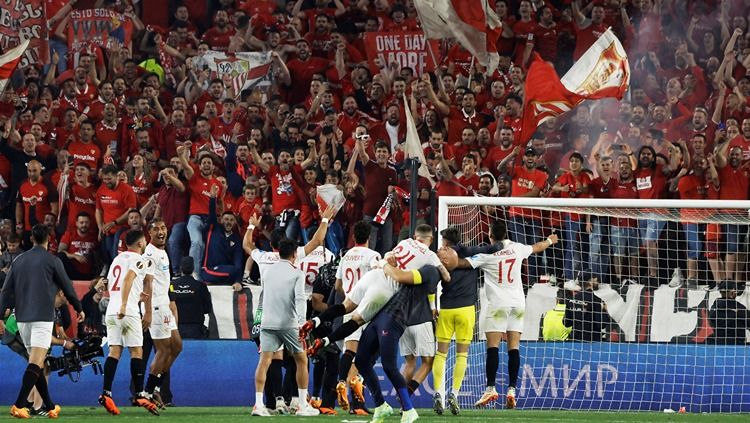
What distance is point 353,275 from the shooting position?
55.3ft

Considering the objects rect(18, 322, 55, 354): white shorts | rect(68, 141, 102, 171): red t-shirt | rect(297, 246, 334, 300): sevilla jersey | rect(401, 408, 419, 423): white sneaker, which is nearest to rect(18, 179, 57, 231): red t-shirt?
rect(68, 141, 102, 171): red t-shirt

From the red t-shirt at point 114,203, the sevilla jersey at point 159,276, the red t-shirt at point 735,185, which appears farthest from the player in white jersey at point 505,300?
the red t-shirt at point 114,203

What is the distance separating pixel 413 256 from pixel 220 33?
1043 cm

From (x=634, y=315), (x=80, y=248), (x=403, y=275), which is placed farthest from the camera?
(x=80, y=248)

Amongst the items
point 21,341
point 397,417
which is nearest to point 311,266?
point 397,417

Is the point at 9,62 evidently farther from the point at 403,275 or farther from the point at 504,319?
the point at 403,275

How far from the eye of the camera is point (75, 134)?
74.9 ft

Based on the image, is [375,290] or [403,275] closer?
[403,275]

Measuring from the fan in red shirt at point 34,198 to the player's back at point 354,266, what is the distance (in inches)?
260

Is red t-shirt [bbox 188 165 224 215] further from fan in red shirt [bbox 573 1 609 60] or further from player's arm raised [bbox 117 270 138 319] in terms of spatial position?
fan in red shirt [bbox 573 1 609 60]

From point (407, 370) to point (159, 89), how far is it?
885 centimetres

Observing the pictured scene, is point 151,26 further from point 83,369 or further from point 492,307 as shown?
point 492,307

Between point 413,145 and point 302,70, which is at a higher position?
point 302,70

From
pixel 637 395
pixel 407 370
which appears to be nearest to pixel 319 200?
pixel 407 370
